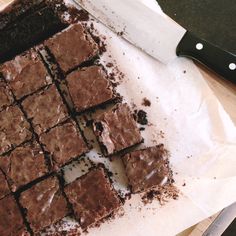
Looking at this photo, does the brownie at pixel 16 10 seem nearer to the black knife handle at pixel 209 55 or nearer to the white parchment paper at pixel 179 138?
the white parchment paper at pixel 179 138

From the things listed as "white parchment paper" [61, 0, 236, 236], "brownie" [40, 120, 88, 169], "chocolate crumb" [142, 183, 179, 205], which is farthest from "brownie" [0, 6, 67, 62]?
"chocolate crumb" [142, 183, 179, 205]

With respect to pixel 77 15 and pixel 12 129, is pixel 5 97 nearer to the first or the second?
pixel 12 129

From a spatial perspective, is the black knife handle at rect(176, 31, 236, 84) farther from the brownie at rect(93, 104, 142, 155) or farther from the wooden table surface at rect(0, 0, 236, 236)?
the brownie at rect(93, 104, 142, 155)

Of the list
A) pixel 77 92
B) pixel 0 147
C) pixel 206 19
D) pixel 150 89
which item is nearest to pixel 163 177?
pixel 150 89

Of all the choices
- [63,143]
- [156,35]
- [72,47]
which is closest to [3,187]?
[63,143]

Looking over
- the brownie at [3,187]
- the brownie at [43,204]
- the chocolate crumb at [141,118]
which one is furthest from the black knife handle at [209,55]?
the brownie at [3,187]

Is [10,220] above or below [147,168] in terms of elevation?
above

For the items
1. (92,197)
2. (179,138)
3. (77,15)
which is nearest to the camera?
(92,197)
